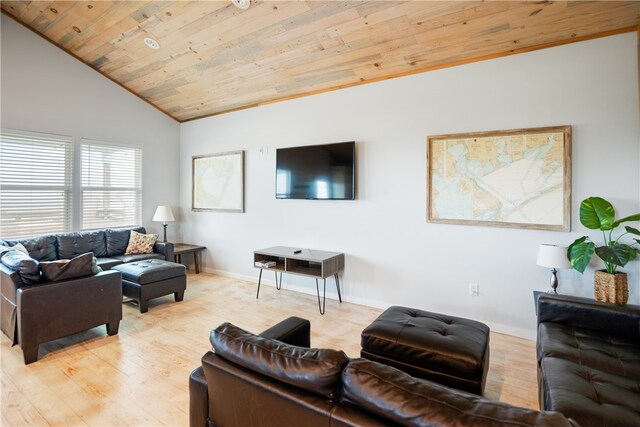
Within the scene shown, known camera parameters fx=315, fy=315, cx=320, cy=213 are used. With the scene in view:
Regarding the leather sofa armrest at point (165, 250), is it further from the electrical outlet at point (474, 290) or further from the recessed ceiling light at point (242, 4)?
the electrical outlet at point (474, 290)

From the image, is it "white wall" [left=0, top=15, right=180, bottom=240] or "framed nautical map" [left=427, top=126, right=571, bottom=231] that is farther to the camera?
"white wall" [left=0, top=15, right=180, bottom=240]

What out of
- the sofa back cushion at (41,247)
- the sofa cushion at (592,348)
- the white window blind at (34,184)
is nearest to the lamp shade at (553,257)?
the sofa cushion at (592,348)

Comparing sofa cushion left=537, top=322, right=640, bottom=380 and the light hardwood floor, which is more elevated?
sofa cushion left=537, top=322, right=640, bottom=380

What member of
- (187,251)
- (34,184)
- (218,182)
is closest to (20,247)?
(34,184)

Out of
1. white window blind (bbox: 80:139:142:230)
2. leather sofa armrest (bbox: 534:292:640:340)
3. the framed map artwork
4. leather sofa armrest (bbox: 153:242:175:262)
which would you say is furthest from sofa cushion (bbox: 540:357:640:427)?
white window blind (bbox: 80:139:142:230)

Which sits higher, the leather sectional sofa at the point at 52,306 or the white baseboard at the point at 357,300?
the leather sectional sofa at the point at 52,306

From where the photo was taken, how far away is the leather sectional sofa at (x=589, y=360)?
133 cm

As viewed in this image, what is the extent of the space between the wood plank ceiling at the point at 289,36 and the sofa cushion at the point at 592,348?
2.46 meters

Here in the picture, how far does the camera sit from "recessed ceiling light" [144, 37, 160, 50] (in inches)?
150

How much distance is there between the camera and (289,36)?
329 centimetres

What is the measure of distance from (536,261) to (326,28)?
2.97 m

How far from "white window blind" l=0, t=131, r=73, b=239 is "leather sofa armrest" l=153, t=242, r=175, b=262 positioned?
4.00ft

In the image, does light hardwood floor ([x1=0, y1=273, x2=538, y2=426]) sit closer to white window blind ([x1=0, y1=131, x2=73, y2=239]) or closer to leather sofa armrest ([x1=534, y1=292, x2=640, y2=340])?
leather sofa armrest ([x1=534, y1=292, x2=640, y2=340])

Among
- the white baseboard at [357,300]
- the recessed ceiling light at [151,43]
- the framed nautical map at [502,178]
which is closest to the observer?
the framed nautical map at [502,178]
